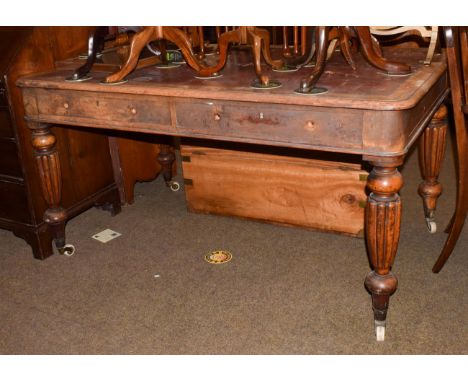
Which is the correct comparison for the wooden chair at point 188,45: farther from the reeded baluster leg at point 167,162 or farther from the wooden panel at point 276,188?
the reeded baluster leg at point 167,162

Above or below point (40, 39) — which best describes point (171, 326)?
below

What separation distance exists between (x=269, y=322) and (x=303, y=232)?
71 centimetres

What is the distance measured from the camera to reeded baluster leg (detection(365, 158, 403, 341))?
1.68 meters

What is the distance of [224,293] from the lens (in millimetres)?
2213

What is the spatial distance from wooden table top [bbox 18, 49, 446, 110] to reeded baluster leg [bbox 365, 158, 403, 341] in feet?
0.65

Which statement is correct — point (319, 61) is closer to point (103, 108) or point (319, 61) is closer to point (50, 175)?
→ point (103, 108)

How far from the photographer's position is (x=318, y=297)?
7.07 ft

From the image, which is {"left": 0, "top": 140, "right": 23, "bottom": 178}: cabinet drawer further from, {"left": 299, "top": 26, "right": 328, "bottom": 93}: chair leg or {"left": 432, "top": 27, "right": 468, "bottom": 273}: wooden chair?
{"left": 432, "top": 27, "right": 468, "bottom": 273}: wooden chair

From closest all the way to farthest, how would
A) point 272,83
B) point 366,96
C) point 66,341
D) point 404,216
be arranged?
1. point 366,96
2. point 272,83
3. point 66,341
4. point 404,216

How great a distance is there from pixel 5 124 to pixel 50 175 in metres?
0.27

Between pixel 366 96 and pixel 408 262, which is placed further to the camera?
pixel 408 262

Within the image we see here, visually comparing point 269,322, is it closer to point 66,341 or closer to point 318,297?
point 318,297

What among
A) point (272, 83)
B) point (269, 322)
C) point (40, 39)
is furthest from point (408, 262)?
point (40, 39)

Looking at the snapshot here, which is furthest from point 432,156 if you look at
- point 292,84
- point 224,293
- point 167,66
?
point 167,66
